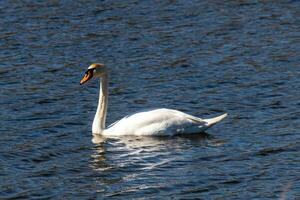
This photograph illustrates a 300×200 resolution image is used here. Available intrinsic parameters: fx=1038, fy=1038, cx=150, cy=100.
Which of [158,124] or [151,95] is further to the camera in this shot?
[151,95]

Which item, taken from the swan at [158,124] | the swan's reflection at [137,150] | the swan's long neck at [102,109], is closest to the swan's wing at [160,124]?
the swan at [158,124]

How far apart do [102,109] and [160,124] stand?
128 cm

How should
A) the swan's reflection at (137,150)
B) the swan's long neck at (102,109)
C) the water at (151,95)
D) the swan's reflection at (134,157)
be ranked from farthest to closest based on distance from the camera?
the swan's long neck at (102,109)
the swan's reflection at (137,150)
the swan's reflection at (134,157)
the water at (151,95)

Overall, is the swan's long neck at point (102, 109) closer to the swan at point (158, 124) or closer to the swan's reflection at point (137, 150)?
the swan at point (158, 124)

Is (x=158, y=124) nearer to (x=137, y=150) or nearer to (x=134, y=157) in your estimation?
(x=137, y=150)

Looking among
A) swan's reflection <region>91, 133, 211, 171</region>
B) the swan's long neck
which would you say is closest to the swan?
the swan's long neck

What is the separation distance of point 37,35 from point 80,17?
1.96m

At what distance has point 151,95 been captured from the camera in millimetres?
19359

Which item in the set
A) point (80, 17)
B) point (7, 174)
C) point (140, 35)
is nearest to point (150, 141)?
point (7, 174)

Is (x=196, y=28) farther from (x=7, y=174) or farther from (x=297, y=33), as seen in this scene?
(x=7, y=174)

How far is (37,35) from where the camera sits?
24.1 metres

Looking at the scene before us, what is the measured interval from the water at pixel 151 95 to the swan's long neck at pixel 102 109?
233mm

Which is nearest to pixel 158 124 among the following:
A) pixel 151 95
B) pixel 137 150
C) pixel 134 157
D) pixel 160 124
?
pixel 160 124

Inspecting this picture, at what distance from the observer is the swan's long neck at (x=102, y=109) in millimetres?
17547
